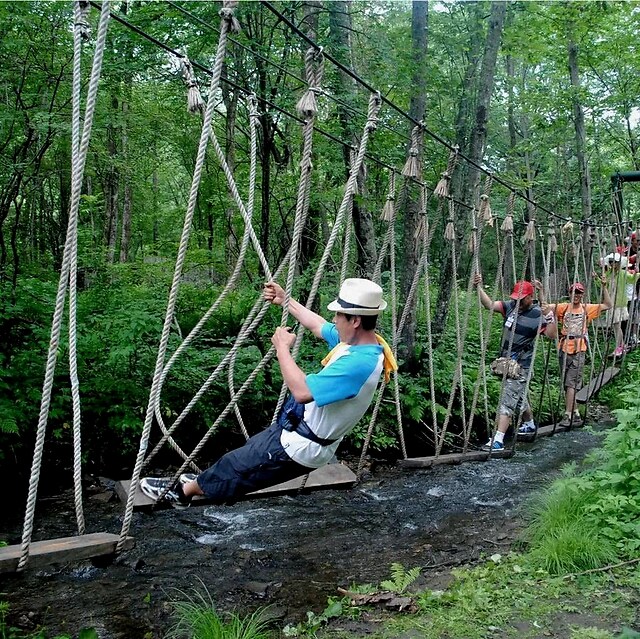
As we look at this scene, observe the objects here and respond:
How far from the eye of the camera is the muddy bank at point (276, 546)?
3.00 m

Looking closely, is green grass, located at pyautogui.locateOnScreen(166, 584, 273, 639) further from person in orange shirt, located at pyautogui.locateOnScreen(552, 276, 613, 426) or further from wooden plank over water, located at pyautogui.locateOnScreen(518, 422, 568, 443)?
person in orange shirt, located at pyautogui.locateOnScreen(552, 276, 613, 426)

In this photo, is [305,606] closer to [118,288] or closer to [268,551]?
[268,551]

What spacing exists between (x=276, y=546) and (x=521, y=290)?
2802mm

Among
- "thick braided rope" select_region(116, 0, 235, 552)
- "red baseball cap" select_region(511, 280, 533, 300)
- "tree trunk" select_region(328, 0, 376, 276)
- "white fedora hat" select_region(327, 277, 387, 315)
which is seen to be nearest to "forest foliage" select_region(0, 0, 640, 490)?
"tree trunk" select_region(328, 0, 376, 276)

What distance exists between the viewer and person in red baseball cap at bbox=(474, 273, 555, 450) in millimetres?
5141

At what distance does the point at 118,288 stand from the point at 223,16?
4398mm

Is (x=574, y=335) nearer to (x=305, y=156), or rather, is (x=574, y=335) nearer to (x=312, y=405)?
(x=305, y=156)

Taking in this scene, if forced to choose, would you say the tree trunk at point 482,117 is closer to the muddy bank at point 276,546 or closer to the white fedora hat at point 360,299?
the muddy bank at point 276,546

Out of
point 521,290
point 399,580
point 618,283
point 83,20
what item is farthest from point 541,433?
point 83,20

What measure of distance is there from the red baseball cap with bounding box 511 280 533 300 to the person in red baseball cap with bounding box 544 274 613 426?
612mm

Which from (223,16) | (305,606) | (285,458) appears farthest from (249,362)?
(223,16)

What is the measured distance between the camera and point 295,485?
9.99 feet

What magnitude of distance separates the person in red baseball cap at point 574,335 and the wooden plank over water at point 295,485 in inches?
133

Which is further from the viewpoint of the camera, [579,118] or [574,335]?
[579,118]
